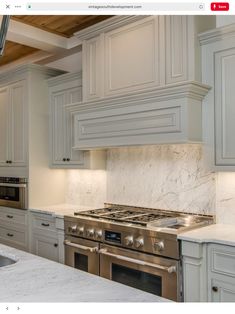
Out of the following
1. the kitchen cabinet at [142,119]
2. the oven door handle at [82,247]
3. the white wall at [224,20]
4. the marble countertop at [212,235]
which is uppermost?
the white wall at [224,20]

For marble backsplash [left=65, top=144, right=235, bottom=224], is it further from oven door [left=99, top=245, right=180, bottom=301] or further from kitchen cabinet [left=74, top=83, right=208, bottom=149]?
oven door [left=99, top=245, right=180, bottom=301]

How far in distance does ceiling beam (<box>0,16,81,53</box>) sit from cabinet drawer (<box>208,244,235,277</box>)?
8.75 feet

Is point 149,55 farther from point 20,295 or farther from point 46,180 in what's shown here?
point 20,295

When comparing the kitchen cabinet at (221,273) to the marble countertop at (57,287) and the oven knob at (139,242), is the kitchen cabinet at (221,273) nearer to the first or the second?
the oven knob at (139,242)

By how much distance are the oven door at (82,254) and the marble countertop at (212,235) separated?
0.87 m

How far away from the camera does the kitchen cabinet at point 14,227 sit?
11.8 feet

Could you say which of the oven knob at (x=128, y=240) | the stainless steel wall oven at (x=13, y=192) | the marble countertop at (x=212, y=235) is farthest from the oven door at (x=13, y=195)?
the marble countertop at (x=212, y=235)

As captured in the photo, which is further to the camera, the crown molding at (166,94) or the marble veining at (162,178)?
the marble veining at (162,178)
